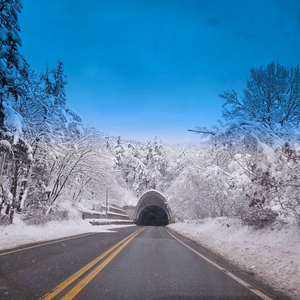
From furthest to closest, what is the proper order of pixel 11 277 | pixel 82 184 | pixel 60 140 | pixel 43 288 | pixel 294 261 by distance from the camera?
pixel 82 184 → pixel 60 140 → pixel 294 261 → pixel 11 277 → pixel 43 288

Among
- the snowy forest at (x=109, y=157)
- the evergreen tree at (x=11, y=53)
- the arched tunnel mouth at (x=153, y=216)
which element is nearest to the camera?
the snowy forest at (x=109, y=157)

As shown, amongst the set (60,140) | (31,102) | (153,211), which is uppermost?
(31,102)

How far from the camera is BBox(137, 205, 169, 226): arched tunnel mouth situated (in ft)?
215

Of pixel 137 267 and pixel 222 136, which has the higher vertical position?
pixel 222 136

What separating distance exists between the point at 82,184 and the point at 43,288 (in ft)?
82.1

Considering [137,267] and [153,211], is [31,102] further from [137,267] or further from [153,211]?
[153,211]

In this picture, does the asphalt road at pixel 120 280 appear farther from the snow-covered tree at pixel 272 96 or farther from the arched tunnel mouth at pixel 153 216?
the arched tunnel mouth at pixel 153 216

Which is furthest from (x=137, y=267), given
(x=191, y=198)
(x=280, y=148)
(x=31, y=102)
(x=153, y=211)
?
(x=153, y=211)

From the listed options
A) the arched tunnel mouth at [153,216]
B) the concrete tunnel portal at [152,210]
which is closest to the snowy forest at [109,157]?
the concrete tunnel portal at [152,210]

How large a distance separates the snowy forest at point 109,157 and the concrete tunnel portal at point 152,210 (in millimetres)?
16194

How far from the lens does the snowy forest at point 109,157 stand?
23.7 ft

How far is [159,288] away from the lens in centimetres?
438

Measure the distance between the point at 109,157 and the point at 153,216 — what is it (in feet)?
159

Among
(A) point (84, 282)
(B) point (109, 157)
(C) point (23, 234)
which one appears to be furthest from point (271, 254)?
(B) point (109, 157)
